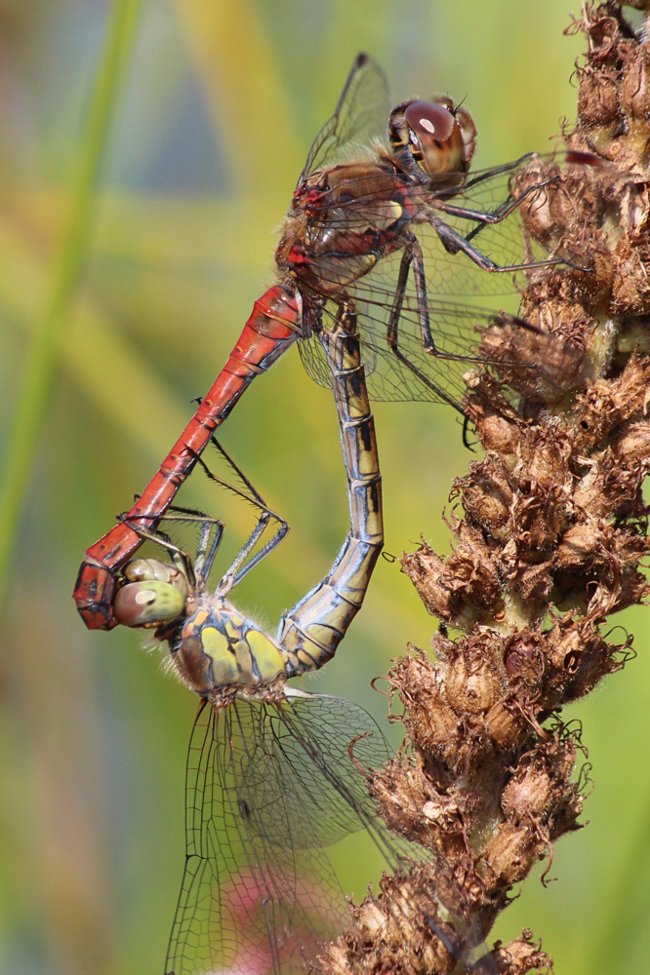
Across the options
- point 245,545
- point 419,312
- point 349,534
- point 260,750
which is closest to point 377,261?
point 419,312

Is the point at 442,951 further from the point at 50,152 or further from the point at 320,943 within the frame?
the point at 50,152

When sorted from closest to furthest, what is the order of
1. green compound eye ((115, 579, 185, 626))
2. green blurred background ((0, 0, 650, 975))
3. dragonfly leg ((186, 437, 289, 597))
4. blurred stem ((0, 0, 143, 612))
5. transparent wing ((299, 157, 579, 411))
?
transparent wing ((299, 157, 579, 411)), blurred stem ((0, 0, 143, 612)), green compound eye ((115, 579, 185, 626)), dragonfly leg ((186, 437, 289, 597)), green blurred background ((0, 0, 650, 975))

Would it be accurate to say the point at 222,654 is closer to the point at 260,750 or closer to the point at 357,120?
the point at 260,750

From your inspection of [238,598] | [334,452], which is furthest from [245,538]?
[334,452]

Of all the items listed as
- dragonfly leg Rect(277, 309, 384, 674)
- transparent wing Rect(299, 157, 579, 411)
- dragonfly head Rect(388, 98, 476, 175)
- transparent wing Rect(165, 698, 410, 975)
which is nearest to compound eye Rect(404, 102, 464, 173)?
dragonfly head Rect(388, 98, 476, 175)

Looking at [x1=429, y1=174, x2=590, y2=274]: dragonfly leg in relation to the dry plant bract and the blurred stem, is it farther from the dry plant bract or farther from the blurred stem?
the blurred stem

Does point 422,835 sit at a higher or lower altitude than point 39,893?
lower
